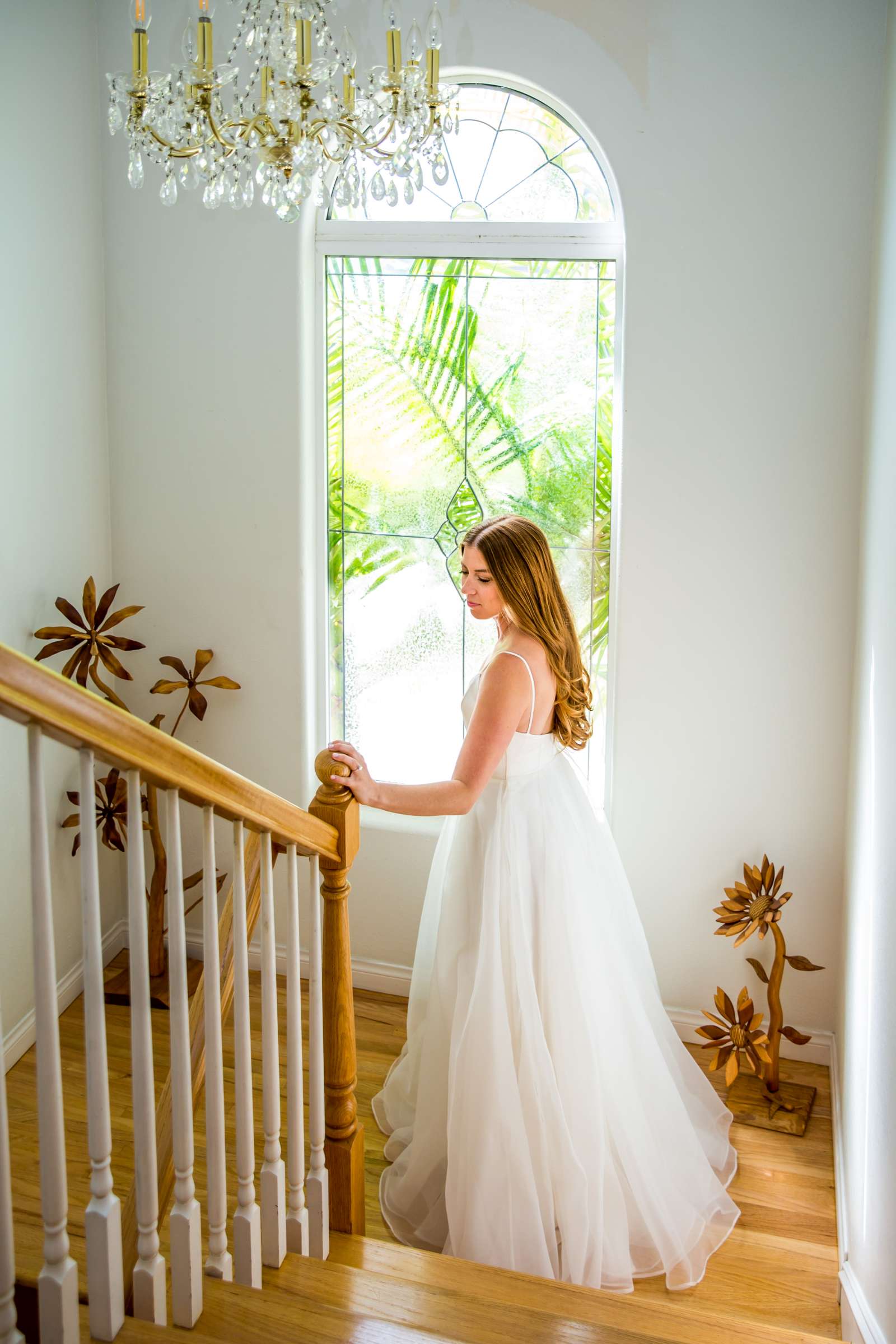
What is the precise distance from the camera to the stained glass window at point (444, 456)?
3438mm

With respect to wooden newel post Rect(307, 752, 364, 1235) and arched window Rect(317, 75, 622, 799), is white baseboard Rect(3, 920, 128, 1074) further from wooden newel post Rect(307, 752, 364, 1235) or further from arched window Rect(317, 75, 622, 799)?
arched window Rect(317, 75, 622, 799)

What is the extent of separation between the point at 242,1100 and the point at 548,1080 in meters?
1.02

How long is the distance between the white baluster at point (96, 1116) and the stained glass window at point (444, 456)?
7.41ft

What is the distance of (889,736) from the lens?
91.4 inches

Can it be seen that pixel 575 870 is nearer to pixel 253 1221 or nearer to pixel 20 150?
pixel 253 1221

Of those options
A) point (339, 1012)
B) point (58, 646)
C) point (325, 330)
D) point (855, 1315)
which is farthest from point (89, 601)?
point (855, 1315)

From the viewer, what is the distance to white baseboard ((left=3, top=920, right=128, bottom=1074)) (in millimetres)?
3281

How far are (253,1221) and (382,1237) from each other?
3.33 feet

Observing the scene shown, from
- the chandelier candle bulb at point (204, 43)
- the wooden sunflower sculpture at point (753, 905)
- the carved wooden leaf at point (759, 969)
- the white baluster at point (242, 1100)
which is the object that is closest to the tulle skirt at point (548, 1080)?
the wooden sunflower sculpture at point (753, 905)

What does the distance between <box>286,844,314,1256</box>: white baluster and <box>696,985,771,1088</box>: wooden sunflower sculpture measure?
154cm

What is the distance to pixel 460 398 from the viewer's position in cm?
353

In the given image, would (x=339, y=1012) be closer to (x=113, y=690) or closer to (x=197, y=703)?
(x=197, y=703)

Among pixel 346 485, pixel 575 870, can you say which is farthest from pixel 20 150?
pixel 575 870

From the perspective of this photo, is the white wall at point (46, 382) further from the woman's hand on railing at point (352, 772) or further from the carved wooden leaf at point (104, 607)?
the woman's hand on railing at point (352, 772)
